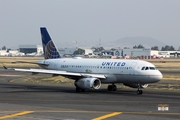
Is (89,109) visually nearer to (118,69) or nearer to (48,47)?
(118,69)

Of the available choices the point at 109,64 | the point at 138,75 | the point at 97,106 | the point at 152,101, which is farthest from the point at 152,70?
the point at 97,106

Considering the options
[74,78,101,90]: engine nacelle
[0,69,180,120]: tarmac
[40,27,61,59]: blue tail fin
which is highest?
[40,27,61,59]: blue tail fin

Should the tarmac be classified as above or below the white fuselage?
below

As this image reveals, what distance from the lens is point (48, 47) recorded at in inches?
1998

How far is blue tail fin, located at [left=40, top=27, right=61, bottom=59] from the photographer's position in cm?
5044

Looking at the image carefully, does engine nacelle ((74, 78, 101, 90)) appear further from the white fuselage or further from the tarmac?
the tarmac

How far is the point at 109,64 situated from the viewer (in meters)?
42.0

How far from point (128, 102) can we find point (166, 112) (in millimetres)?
6333

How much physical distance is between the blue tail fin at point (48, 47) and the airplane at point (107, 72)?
10.4 ft

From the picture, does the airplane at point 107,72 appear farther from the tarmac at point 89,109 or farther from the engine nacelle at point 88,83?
the tarmac at point 89,109

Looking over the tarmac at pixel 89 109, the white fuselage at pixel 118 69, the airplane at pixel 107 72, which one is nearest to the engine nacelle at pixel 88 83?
the airplane at pixel 107 72

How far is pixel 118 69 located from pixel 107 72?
1473 mm

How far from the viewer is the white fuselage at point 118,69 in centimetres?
3878

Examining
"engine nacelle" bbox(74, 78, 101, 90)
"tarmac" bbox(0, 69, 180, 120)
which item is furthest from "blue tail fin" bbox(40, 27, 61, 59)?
"tarmac" bbox(0, 69, 180, 120)
